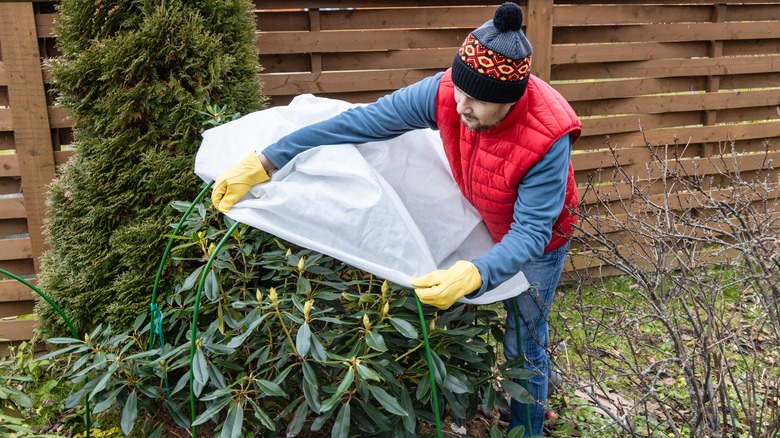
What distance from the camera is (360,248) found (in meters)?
2.10

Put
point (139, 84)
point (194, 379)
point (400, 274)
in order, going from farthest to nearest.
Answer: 1. point (139, 84)
2. point (194, 379)
3. point (400, 274)

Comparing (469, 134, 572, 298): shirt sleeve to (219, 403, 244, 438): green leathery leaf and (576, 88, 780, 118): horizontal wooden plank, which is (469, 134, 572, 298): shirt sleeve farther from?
(576, 88, 780, 118): horizontal wooden plank

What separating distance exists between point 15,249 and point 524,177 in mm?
2659

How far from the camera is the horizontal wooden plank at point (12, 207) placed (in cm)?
330

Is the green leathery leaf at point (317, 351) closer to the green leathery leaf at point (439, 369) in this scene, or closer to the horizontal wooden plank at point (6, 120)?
the green leathery leaf at point (439, 369)

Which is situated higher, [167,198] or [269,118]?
[269,118]

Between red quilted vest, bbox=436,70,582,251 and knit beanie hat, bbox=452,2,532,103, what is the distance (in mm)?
167

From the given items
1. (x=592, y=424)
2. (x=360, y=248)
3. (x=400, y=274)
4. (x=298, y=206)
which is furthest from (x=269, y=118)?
(x=592, y=424)

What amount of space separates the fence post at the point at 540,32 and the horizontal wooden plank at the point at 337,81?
2.27ft

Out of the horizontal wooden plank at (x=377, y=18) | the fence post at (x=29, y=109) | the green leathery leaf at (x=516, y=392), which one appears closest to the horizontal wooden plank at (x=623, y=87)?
the horizontal wooden plank at (x=377, y=18)

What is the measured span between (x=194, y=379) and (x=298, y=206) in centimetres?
70

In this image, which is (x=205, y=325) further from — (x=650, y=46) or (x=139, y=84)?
(x=650, y=46)

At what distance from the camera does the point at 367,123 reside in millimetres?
2371

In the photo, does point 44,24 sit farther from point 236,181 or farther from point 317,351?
point 317,351
